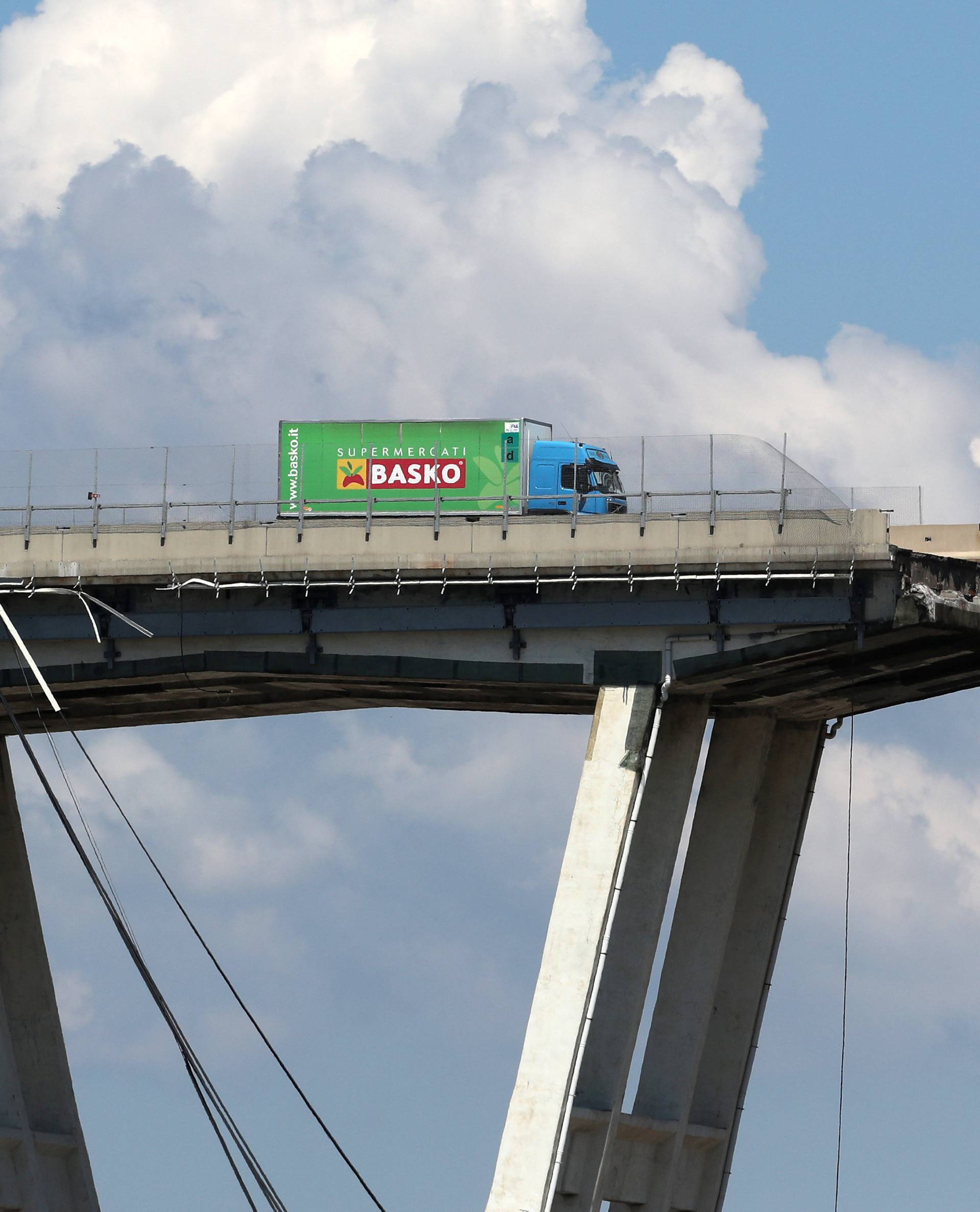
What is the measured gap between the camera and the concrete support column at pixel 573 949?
158ft

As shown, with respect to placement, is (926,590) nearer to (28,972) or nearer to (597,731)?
(597,731)

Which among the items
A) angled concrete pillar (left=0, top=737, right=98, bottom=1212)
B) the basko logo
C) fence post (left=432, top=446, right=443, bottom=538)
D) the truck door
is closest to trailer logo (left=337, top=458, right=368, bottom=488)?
the basko logo

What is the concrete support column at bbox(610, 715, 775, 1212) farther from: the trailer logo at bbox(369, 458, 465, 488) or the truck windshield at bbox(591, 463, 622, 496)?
the trailer logo at bbox(369, 458, 465, 488)

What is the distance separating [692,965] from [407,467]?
16.1 metres

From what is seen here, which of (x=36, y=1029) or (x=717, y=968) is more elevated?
(x=717, y=968)

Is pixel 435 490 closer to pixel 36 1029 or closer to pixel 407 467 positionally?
pixel 407 467

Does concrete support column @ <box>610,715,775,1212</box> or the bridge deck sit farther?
concrete support column @ <box>610,715,775,1212</box>

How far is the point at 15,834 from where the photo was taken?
197ft

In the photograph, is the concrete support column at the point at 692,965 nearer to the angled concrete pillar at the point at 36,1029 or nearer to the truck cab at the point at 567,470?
the truck cab at the point at 567,470

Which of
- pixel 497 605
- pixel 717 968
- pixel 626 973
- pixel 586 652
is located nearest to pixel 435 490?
pixel 497 605

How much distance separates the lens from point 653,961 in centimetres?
5166

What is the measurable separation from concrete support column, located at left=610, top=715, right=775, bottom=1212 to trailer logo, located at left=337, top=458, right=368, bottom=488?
12.7 m

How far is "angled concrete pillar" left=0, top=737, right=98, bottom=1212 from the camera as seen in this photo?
59.4 meters

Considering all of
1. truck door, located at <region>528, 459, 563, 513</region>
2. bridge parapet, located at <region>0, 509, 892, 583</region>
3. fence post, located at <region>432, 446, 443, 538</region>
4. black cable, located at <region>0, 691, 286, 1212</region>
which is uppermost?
truck door, located at <region>528, 459, 563, 513</region>
